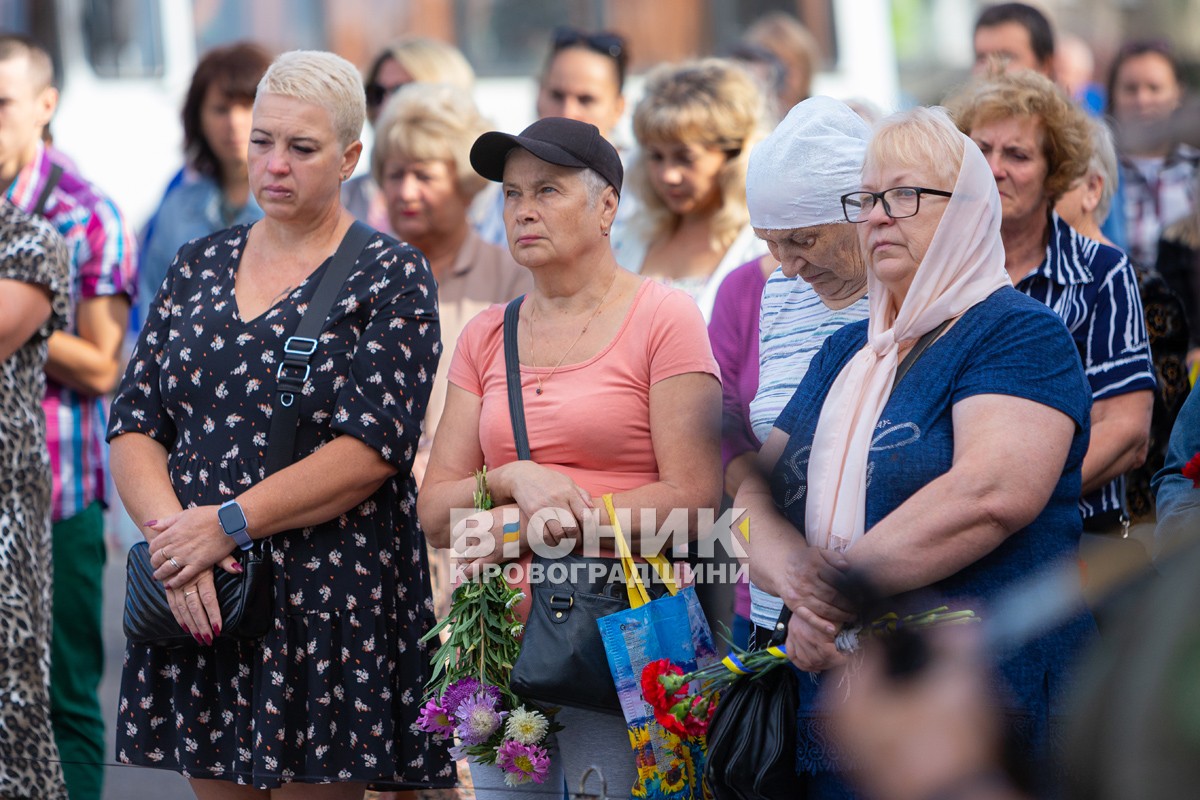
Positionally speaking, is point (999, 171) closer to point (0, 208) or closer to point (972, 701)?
point (972, 701)

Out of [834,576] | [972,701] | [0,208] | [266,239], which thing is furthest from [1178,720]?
→ [0,208]

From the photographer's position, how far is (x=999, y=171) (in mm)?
3986

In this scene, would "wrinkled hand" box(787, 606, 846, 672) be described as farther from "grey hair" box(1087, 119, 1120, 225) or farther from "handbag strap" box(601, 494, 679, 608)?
"grey hair" box(1087, 119, 1120, 225)

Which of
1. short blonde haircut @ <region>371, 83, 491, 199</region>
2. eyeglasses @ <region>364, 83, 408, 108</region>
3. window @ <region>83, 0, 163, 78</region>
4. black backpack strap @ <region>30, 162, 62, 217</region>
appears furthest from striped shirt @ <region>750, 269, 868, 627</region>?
window @ <region>83, 0, 163, 78</region>

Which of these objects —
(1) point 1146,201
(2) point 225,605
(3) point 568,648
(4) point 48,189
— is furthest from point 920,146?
(1) point 1146,201

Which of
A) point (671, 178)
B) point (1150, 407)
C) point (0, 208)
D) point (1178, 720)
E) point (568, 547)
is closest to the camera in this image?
point (1178, 720)

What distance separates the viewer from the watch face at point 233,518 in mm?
3557

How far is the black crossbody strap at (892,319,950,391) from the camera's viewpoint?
2973 millimetres

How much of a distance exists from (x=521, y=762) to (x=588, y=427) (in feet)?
2.45

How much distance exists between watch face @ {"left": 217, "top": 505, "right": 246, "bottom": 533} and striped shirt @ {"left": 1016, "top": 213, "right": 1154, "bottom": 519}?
6.47 ft

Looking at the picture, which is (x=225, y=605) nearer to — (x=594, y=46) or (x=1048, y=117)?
(x=1048, y=117)

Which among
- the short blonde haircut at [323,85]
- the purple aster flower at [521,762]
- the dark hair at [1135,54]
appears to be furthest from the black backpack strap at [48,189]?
the dark hair at [1135,54]

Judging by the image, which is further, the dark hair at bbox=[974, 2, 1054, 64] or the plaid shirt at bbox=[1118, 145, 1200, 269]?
the plaid shirt at bbox=[1118, 145, 1200, 269]

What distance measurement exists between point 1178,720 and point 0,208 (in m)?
3.65
